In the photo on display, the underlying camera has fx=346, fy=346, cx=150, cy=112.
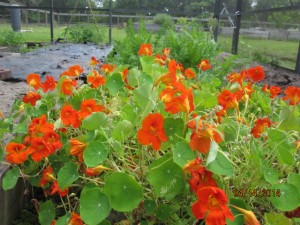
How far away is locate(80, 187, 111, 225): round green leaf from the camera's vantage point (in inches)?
28.5

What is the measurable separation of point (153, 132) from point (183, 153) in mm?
78

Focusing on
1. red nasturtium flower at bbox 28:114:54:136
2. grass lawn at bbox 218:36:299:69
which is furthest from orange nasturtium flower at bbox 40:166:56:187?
grass lawn at bbox 218:36:299:69

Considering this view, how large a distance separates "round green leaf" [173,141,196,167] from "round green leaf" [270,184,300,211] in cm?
20

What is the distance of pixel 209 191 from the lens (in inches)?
23.5

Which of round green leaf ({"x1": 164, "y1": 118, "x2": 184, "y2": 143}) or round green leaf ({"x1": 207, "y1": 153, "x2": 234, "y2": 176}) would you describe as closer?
round green leaf ({"x1": 207, "y1": 153, "x2": 234, "y2": 176})

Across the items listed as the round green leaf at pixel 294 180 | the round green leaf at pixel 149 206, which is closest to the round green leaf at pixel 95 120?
the round green leaf at pixel 149 206

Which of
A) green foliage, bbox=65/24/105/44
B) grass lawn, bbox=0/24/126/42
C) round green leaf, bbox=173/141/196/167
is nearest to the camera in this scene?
round green leaf, bbox=173/141/196/167

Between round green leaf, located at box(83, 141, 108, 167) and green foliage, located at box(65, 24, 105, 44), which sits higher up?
round green leaf, located at box(83, 141, 108, 167)

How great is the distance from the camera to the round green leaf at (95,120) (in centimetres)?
84

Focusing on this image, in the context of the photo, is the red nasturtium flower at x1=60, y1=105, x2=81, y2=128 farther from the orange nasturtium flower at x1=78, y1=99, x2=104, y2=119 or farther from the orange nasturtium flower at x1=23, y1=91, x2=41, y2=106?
the orange nasturtium flower at x1=23, y1=91, x2=41, y2=106

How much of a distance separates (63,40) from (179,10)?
335 cm

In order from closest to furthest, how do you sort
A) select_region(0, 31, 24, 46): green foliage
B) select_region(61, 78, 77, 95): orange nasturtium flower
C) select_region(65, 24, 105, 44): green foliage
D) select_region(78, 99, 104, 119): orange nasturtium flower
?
1. select_region(78, 99, 104, 119): orange nasturtium flower
2. select_region(61, 78, 77, 95): orange nasturtium flower
3. select_region(65, 24, 105, 44): green foliage
4. select_region(0, 31, 24, 46): green foliage

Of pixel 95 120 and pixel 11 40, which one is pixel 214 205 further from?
pixel 11 40

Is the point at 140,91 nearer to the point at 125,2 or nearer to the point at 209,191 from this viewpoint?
the point at 209,191
